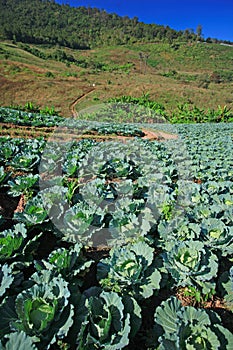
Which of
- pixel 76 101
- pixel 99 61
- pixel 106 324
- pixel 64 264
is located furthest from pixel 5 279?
pixel 99 61

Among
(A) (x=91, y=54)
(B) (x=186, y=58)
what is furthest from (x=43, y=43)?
(B) (x=186, y=58)

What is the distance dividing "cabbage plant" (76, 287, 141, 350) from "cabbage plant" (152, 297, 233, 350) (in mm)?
221

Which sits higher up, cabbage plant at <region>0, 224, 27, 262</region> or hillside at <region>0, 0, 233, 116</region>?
hillside at <region>0, 0, 233, 116</region>

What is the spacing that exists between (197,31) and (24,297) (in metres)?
118

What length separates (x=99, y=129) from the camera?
14867mm

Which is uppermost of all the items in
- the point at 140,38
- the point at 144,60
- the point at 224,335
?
the point at 140,38

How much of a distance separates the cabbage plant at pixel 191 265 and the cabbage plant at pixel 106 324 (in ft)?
2.04

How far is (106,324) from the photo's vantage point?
1.78 metres

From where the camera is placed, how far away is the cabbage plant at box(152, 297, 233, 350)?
5.58 ft

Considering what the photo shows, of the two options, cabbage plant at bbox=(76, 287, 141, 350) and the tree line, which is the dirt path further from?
the tree line

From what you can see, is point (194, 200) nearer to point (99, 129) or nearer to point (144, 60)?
point (99, 129)

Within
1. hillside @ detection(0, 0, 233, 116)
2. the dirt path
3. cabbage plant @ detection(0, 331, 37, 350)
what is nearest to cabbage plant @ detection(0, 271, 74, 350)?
cabbage plant @ detection(0, 331, 37, 350)

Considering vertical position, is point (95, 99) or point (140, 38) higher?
point (140, 38)

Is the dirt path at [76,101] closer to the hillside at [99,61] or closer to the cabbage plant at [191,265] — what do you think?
the hillside at [99,61]
